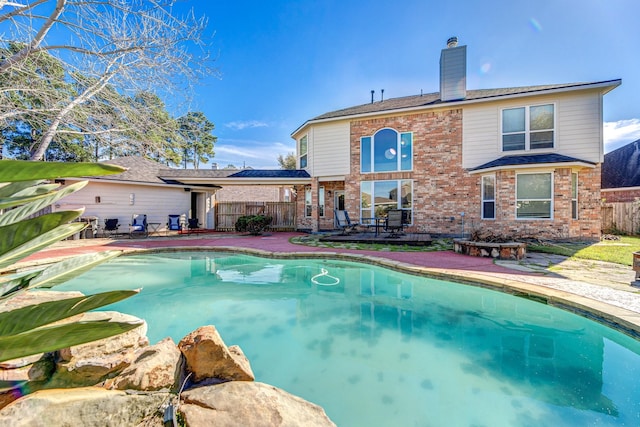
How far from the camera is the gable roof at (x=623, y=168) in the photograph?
1669 cm

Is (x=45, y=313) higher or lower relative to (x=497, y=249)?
higher

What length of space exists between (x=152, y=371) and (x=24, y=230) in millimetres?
2259

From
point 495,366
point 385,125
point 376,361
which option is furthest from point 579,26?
point 376,361

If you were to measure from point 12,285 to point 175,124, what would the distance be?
7.12 metres

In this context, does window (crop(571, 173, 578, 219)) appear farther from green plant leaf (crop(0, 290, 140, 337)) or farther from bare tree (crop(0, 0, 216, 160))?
green plant leaf (crop(0, 290, 140, 337))

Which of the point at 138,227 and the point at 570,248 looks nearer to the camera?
the point at 570,248

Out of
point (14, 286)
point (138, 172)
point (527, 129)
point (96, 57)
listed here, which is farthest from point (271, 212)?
point (14, 286)

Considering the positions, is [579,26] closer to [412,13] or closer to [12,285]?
[412,13]

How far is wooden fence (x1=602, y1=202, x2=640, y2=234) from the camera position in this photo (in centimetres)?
1242

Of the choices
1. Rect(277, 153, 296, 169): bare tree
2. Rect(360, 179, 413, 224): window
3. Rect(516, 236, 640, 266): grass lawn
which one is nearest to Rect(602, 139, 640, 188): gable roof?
Rect(516, 236, 640, 266): grass lawn

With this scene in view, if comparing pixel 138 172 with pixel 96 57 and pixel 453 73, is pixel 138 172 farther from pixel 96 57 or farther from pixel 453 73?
pixel 453 73

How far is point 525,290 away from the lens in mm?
4855

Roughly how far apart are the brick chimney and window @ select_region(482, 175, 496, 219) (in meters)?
3.72

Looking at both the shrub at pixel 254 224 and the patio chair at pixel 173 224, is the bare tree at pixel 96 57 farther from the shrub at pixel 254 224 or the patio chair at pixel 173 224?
the patio chair at pixel 173 224
